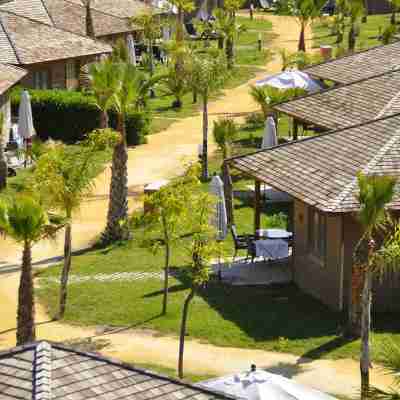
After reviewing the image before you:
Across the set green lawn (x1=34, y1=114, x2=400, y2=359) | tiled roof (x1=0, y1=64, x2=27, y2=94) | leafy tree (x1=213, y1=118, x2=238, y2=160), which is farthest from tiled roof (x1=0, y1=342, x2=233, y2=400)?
tiled roof (x1=0, y1=64, x2=27, y2=94)

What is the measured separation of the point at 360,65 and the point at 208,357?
62.7ft

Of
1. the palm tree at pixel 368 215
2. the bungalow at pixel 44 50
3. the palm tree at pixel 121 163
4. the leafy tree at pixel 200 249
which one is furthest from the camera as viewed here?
the bungalow at pixel 44 50

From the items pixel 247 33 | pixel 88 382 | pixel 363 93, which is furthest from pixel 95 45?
pixel 88 382

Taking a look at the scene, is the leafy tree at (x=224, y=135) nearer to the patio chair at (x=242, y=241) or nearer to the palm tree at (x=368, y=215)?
the patio chair at (x=242, y=241)

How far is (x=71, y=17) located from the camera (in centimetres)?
5588

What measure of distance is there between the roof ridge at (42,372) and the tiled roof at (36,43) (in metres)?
32.3

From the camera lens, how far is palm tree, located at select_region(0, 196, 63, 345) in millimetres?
21250

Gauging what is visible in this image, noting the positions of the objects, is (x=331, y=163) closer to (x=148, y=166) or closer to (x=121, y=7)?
(x=148, y=166)

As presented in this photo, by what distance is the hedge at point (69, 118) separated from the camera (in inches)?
1692

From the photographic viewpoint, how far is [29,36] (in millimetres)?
47688

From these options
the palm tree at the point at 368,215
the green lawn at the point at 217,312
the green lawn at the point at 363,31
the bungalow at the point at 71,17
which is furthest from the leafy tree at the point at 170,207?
the green lawn at the point at 363,31

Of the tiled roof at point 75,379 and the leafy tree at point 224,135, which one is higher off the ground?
the tiled roof at point 75,379

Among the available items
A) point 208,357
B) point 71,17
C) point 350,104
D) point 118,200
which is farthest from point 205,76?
point 71,17

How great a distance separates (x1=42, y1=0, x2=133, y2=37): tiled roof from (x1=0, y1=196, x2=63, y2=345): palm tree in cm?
3311
